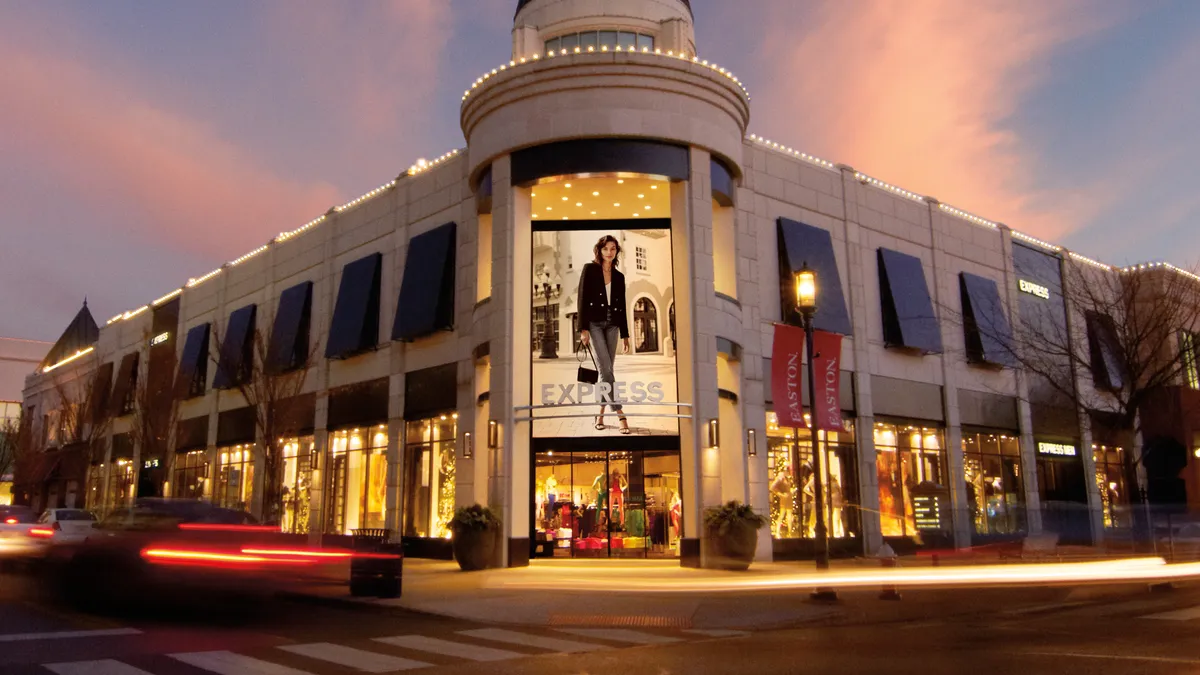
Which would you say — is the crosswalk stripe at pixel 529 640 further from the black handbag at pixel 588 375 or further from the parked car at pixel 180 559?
the black handbag at pixel 588 375

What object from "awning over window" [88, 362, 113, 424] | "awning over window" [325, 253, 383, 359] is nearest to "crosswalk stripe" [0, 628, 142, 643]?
"awning over window" [325, 253, 383, 359]

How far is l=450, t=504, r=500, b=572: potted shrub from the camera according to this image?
893 inches

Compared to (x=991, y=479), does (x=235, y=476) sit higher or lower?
higher

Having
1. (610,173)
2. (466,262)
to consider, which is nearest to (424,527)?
(466,262)

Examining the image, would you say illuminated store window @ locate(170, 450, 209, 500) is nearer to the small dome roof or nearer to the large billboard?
the large billboard

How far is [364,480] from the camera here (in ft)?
104

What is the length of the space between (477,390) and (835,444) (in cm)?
1196

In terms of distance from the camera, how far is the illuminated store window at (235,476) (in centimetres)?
3778

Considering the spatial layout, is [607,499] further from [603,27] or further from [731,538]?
[603,27]

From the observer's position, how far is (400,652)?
10508 millimetres

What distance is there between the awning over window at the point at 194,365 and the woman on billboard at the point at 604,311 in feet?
80.3

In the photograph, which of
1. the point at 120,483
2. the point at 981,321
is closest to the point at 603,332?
the point at 981,321

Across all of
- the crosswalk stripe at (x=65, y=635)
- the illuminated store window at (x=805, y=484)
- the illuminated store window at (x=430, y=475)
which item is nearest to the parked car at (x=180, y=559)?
the crosswalk stripe at (x=65, y=635)

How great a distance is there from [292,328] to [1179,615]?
31.1 m
